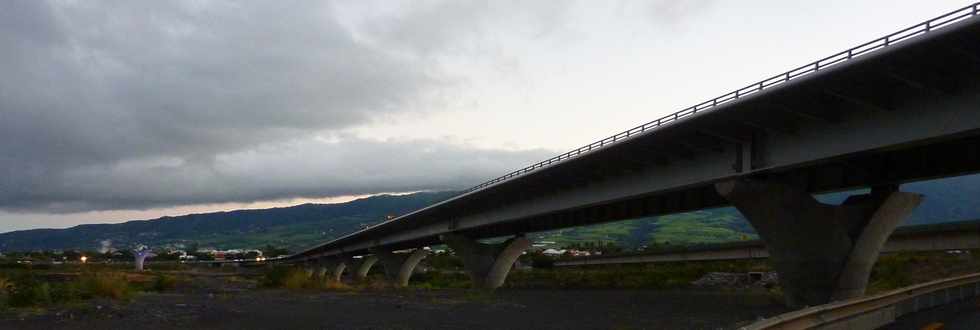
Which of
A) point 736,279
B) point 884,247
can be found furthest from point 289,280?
point 884,247

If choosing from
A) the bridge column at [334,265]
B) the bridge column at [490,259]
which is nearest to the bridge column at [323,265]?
the bridge column at [334,265]

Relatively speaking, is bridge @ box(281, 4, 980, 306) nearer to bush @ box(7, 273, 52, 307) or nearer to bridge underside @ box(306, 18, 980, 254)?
bridge underside @ box(306, 18, 980, 254)

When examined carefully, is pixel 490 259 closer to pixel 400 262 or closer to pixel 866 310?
pixel 400 262

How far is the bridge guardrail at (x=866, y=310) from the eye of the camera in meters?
10.6

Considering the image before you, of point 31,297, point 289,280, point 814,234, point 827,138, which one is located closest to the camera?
point 827,138

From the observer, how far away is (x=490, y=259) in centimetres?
6550

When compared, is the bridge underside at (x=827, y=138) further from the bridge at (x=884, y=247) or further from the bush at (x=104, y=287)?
the bush at (x=104, y=287)

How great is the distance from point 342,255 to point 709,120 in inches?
4890

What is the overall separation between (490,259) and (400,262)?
130ft

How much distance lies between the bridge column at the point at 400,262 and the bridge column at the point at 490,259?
3393cm

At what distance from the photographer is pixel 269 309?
2998 cm

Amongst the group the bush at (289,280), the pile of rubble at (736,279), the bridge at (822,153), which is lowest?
the pile of rubble at (736,279)

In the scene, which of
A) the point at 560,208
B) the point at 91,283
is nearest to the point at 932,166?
the point at 560,208

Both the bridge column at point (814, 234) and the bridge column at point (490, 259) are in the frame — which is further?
the bridge column at point (490, 259)
